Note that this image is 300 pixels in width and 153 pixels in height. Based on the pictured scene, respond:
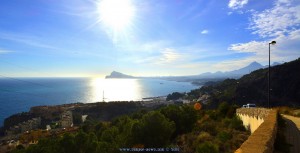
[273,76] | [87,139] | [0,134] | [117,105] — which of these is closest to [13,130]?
[0,134]

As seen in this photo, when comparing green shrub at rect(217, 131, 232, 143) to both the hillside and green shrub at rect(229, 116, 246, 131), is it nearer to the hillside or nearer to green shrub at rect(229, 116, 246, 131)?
green shrub at rect(229, 116, 246, 131)

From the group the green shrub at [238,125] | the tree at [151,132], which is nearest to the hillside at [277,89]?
the green shrub at [238,125]

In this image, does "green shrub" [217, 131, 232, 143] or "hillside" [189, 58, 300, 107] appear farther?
"hillside" [189, 58, 300, 107]

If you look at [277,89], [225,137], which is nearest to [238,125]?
[225,137]

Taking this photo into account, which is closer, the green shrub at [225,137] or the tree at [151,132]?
the green shrub at [225,137]

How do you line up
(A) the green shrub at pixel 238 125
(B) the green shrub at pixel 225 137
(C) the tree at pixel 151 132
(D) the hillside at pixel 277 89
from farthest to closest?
(D) the hillside at pixel 277 89
(A) the green shrub at pixel 238 125
(C) the tree at pixel 151 132
(B) the green shrub at pixel 225 137

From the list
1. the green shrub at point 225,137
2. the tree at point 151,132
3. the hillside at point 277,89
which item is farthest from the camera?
the hillside at point 277,89

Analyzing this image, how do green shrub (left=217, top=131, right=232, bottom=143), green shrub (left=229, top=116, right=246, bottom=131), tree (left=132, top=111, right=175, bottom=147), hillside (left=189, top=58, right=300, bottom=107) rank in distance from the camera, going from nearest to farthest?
green shrub (left=217, top=131, right=232, bottom=143) → tree (left=132, top=111, right=175, bottom=147) → green shrub (left=229, top=116, right=246, bottom=131) → hillside (left=189, top=58, right=300, bottom=107)

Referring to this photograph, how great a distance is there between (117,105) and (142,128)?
240 feet

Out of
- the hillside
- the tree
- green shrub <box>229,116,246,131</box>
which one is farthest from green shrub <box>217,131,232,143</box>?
the hillside

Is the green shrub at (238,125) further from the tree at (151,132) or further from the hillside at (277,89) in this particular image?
the hillside at (277,89)

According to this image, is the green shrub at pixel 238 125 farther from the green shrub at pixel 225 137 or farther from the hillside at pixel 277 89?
the hillside at pixel 277 89

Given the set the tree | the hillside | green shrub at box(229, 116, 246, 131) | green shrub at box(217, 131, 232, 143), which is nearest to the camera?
green shrub at box(217, 131, 232, 143)

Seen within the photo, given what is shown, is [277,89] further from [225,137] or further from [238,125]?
[225,137]
